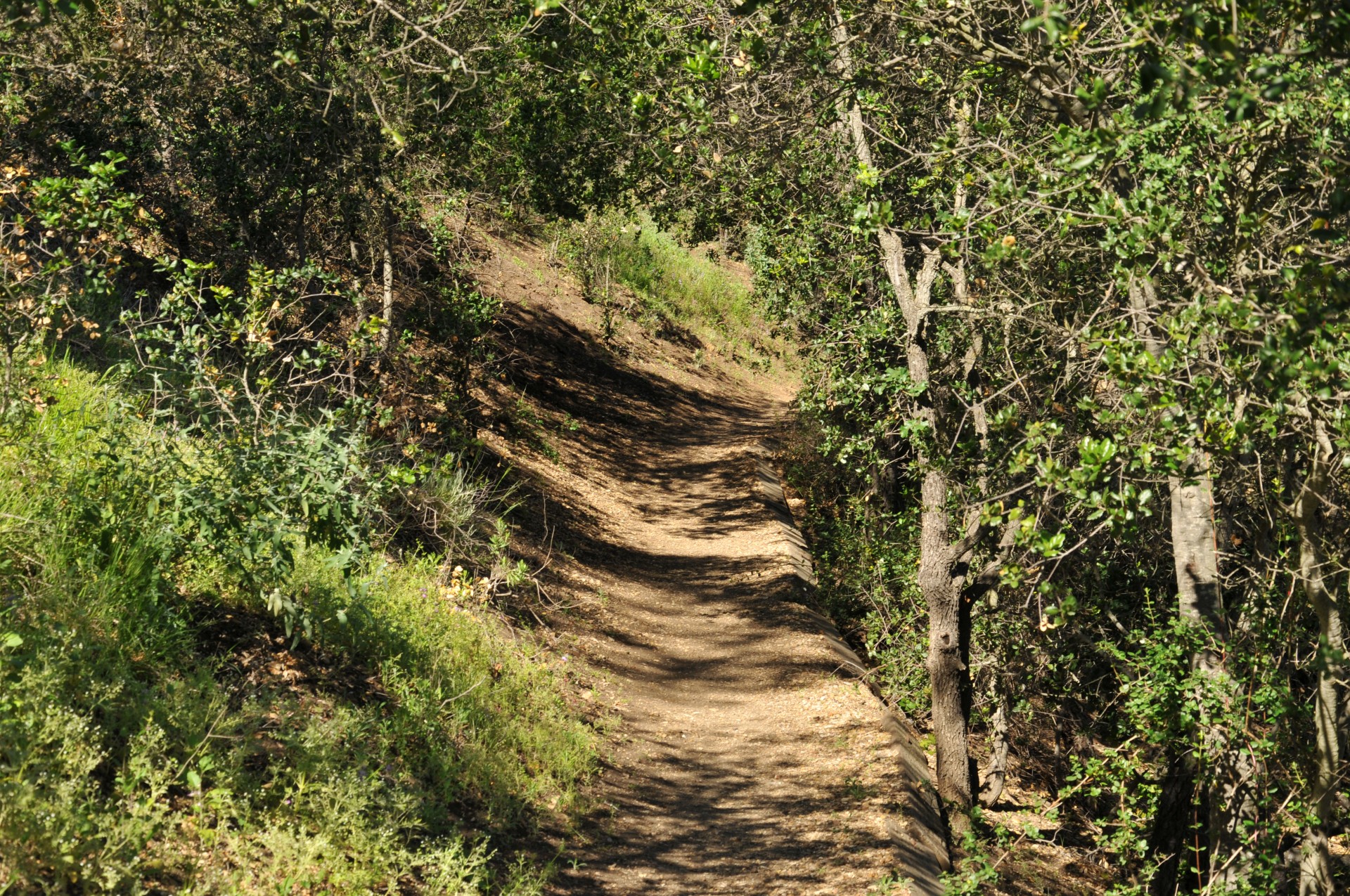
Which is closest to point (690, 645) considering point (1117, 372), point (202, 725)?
point (202, 725)

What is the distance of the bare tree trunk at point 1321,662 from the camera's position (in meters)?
5.35

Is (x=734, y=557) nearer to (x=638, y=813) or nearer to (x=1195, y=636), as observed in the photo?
(x=638, y=813)

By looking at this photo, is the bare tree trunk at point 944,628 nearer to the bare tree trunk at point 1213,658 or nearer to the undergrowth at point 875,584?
the undergrowth at point 875,584

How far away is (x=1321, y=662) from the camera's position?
206 inches

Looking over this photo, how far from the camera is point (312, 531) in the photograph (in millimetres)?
5570

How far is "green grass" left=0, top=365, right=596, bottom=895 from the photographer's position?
4297 millimetres

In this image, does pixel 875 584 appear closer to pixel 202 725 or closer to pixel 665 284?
pixel 202 725

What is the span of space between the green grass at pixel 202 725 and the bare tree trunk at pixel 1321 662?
412 centimetres

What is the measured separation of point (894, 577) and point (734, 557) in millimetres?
3706

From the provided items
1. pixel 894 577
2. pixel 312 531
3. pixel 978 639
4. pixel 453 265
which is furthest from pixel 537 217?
pixel 312 531

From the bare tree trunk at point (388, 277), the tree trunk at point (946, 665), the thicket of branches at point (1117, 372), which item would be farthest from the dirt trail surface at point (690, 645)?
the bare tree trunk at point (388, 277)

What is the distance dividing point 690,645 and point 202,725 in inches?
274

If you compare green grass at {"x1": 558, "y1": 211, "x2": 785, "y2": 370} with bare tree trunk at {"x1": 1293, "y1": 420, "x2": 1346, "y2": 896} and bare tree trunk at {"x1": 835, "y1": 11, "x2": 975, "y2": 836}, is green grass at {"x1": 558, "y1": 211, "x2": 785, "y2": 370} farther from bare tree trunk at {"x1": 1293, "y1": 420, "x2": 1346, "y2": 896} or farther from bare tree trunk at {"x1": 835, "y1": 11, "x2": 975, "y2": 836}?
bare tree trunk at {"x1": 1293, "y1": 420, "x2": 1346, "y2": 896}

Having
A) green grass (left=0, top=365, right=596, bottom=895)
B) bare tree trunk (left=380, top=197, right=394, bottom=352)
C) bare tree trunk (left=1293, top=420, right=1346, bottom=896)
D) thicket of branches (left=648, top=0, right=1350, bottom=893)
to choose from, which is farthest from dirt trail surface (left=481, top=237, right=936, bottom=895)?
bare tree trunk (left=380, top=197, right=394, bottom=352)
